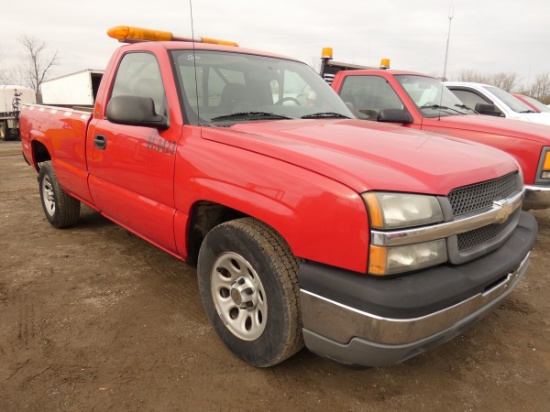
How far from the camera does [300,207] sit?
6.14 feet

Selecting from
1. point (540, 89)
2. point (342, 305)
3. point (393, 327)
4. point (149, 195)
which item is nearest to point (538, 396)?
point (393, 327)

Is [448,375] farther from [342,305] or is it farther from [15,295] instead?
[15,295]

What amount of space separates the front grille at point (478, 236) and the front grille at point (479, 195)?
0.11m

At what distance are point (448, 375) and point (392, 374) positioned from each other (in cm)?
31

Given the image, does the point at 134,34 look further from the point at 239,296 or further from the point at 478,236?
the point at 478,236

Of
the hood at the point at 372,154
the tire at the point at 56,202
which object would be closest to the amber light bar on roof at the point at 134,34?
the hood at the point at 372,154

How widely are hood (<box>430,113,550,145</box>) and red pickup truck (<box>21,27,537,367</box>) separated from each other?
6.90ft

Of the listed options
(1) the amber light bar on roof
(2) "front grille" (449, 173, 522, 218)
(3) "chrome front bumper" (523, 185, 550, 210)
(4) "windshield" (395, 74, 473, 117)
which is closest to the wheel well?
(2) "front grille" (449, 173, 522, 218)

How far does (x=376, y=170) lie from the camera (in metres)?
1.87

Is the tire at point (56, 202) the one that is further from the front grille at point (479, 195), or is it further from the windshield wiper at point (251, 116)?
the front grille at point (479, 195)

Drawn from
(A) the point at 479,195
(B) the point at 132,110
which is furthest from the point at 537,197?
(B) the point at 132,110

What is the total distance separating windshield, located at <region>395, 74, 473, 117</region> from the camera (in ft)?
17.2

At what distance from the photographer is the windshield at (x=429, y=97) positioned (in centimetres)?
523

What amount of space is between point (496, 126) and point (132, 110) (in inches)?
156
